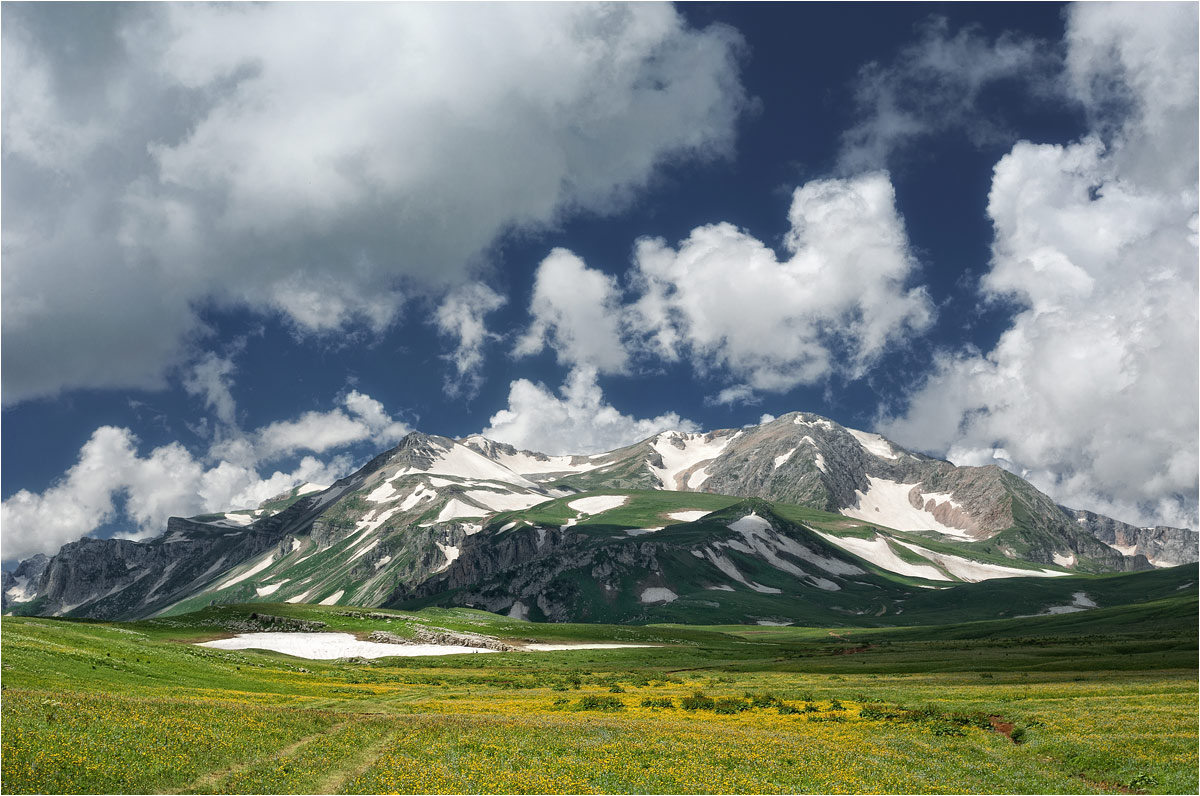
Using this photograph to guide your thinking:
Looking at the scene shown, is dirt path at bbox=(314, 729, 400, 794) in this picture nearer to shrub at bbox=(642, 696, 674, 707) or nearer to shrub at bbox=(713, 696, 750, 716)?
shrub at bbox=(642, 696, 674, 707)

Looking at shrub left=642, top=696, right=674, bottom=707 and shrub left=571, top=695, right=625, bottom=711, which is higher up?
shrub left=571, top=695, right=625, bottom=711

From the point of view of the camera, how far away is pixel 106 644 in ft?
265

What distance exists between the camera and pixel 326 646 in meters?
138

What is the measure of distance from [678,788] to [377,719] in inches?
971

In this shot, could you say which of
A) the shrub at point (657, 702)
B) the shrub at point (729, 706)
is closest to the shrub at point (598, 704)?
the shrub at point (657, 702)

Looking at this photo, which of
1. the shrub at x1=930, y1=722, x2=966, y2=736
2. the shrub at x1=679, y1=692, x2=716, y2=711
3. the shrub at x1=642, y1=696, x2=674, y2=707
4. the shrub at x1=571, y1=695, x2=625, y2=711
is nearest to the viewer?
the shrub at x1=930, y1=722, x2=966, y2=736

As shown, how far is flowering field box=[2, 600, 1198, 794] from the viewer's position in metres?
33.9

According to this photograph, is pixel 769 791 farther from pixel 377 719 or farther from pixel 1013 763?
pixel 377 719

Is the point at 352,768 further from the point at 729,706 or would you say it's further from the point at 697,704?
the point at 729,706

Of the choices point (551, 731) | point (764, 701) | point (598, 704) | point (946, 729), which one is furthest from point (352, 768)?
point (764, 701)

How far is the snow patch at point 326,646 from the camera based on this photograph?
12750cm

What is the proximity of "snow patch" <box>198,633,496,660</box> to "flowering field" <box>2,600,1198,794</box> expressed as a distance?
38.2 metres

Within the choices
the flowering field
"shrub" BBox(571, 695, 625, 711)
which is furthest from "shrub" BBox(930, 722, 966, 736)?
"shrub" BBox(571, 695, 625, 711)

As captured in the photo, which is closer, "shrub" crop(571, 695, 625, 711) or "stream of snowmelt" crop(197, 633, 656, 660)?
"shrub" crop(571, 695, 625, 711)
